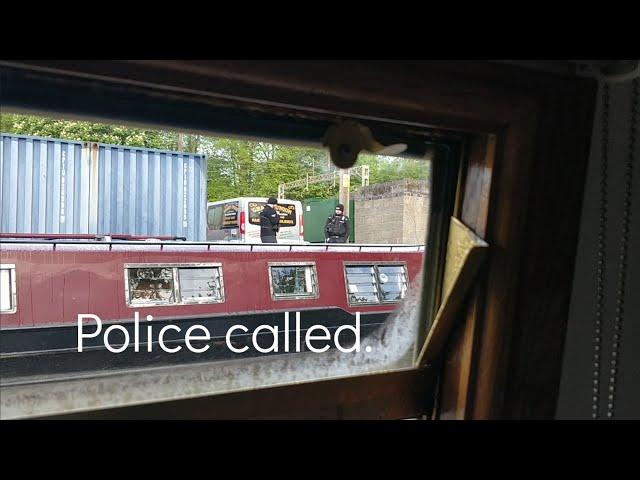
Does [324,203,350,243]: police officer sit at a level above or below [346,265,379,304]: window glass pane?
above

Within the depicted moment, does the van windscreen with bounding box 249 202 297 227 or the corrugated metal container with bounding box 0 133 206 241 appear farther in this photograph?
the van windscreen with bounding box 249 202 297 227

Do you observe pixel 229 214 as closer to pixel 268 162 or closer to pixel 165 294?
pixel 165 294

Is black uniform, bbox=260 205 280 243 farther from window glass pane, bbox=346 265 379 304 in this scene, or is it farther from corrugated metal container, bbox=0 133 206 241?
window glass pane, bbox=346 265 379 304

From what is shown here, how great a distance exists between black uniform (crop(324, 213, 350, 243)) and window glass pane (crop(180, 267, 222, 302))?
2.50ft

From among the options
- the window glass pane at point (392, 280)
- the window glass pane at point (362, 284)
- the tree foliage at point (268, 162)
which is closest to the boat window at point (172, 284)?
the window glass pane at point (362, 284)

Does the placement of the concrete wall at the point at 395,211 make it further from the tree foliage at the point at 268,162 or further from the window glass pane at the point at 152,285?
the window glass pane at the point at 152,285

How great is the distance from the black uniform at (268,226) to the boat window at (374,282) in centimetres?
57

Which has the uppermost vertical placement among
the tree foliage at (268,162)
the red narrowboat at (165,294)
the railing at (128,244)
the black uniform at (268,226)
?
the tree foliage at (268,162)

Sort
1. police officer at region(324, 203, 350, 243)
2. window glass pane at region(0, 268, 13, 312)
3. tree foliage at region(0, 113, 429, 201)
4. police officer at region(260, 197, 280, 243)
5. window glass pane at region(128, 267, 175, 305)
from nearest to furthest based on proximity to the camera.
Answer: tree foliage at region(0, 113, 429, 201) < window glass pane at region(0, 268, 13, 312) < police officer at region(324, 203, 350, 243) < window glass pane at region(128, 267, 175, 305) < police officer at region(260, 197, 280, 243)

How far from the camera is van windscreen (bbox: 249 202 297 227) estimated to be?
429 centimetres

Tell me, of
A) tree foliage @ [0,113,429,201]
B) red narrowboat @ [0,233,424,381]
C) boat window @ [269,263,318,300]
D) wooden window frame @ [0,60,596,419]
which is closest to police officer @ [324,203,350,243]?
red narrowboat @ [0,233,424,381]

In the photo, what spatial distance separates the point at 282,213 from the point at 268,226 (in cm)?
38

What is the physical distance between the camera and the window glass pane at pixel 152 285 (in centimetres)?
361
